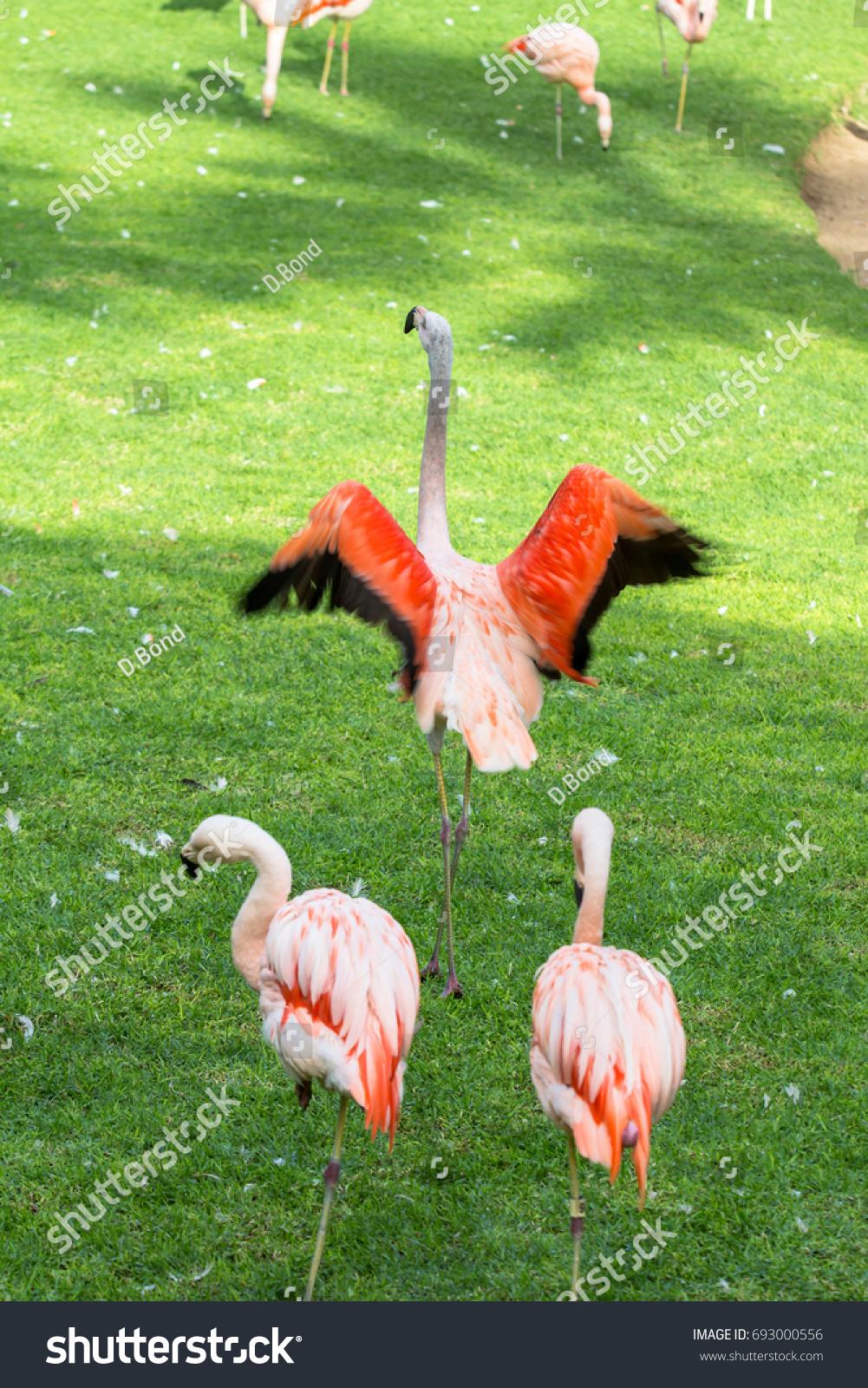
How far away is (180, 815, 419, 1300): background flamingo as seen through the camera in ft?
10.7

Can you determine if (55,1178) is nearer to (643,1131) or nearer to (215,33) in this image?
(643,1131)

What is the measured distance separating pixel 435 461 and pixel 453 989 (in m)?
1.82

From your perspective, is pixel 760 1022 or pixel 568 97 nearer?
pixel 760 1022

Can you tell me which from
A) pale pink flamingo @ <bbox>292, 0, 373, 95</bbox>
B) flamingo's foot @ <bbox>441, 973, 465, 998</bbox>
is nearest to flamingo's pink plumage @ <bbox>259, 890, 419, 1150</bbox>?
flamingo's foot @ <bbox>441, 973, 465, 998</bbox>

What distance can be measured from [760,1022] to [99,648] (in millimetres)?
3623

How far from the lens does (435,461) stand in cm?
453

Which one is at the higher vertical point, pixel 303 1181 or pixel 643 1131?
pixel 643 1131

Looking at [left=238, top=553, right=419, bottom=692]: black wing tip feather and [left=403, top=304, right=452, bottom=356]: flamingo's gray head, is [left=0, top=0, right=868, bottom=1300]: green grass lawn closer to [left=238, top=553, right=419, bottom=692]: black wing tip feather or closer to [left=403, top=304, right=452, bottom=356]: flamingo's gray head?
[left=238, top=553, right=419, bottom=692]: black wing tip feather

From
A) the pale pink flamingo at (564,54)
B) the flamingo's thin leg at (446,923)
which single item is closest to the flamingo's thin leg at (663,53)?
the pale pink flamingo at (564,54)

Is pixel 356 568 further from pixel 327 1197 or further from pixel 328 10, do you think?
pixel 328 10

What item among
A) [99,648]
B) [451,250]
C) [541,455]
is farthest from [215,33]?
[99,648]

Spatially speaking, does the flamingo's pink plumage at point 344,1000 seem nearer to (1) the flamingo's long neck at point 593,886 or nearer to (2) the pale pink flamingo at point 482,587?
(1) the flamingo's long neck at point 593,886

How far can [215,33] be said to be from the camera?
15.1 meters

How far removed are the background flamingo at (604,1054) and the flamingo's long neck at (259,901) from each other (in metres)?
0.77
